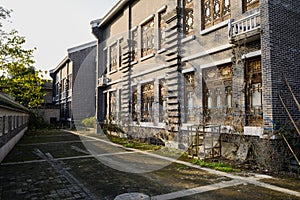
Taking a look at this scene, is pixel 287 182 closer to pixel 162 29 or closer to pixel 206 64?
pixel 206 64

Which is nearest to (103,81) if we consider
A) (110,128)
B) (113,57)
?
(113,57)

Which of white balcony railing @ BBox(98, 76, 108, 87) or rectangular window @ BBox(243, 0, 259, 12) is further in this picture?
white balcony railing @ BBox(98, 76, 108, 87)

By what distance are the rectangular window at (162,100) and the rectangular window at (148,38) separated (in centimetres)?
241

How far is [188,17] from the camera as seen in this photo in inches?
456

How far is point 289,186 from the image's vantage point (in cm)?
569

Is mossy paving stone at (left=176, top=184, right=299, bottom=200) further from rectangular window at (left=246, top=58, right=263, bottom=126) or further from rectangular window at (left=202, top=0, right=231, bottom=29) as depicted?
rectangular window at (left=202, top=0, right=231, bottom=29)

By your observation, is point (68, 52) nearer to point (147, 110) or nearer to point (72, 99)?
point (72, 99)

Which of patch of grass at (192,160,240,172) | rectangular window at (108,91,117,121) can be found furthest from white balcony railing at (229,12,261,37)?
rectangular window at (108,91,117,121)

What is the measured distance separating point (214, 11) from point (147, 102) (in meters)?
6.69

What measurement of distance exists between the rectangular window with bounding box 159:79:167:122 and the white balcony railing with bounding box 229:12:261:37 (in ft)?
17.0

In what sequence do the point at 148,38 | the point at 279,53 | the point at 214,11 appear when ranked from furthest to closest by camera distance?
1. the point at 148,38
2. the point at 214,11
3. the point at 279,53

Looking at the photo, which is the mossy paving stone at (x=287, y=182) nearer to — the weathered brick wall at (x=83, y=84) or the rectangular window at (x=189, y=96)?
the rectangular window at (x=189, y=96)

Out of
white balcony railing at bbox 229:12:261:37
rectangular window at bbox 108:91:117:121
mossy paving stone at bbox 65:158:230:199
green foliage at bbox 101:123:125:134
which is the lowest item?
mossy paving stone at bbox 65:158:230:199

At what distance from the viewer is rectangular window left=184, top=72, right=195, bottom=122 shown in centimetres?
1093
